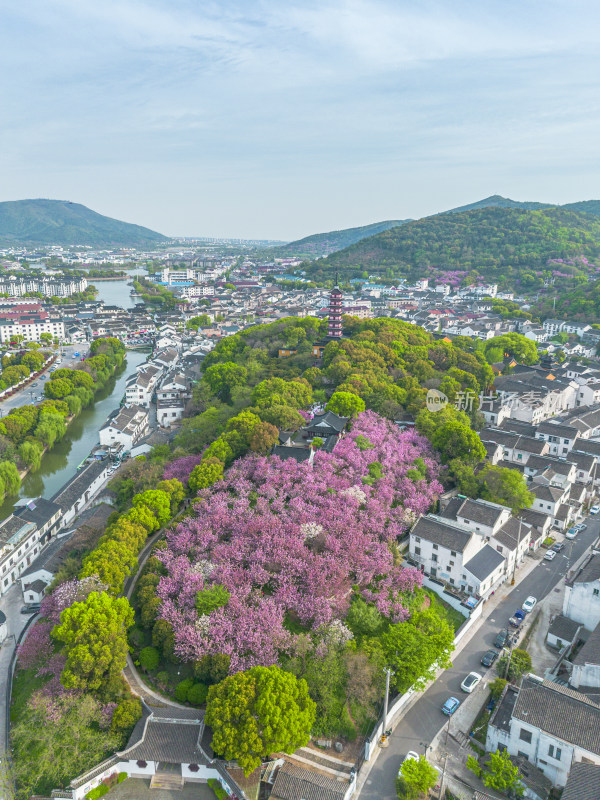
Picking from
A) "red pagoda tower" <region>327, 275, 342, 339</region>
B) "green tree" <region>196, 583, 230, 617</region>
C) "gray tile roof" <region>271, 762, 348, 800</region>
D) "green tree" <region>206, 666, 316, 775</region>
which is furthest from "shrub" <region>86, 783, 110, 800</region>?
"red pagoda tower" <region>327, 275, 342, 339</region>

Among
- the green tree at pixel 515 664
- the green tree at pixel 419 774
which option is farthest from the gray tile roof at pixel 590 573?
the green tree at pixel 419 774

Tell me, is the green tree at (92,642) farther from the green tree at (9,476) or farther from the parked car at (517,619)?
the green tree at (9,476)

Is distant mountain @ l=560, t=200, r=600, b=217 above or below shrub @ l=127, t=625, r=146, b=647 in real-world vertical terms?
above

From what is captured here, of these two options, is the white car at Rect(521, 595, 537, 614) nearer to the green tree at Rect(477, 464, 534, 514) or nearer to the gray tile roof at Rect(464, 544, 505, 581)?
the gray tile roof at Rect(464, 544, 505, 581)

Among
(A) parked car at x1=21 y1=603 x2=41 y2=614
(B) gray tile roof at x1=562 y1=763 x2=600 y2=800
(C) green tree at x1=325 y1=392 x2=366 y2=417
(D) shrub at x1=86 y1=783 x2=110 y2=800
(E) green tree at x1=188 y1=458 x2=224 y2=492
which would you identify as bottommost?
(A) parked car at x1=21 y1=603 x2=41 y2=614

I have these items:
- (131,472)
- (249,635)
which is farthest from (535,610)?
(131,472)

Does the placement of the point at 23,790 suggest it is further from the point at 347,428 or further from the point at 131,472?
the point at 347,428
